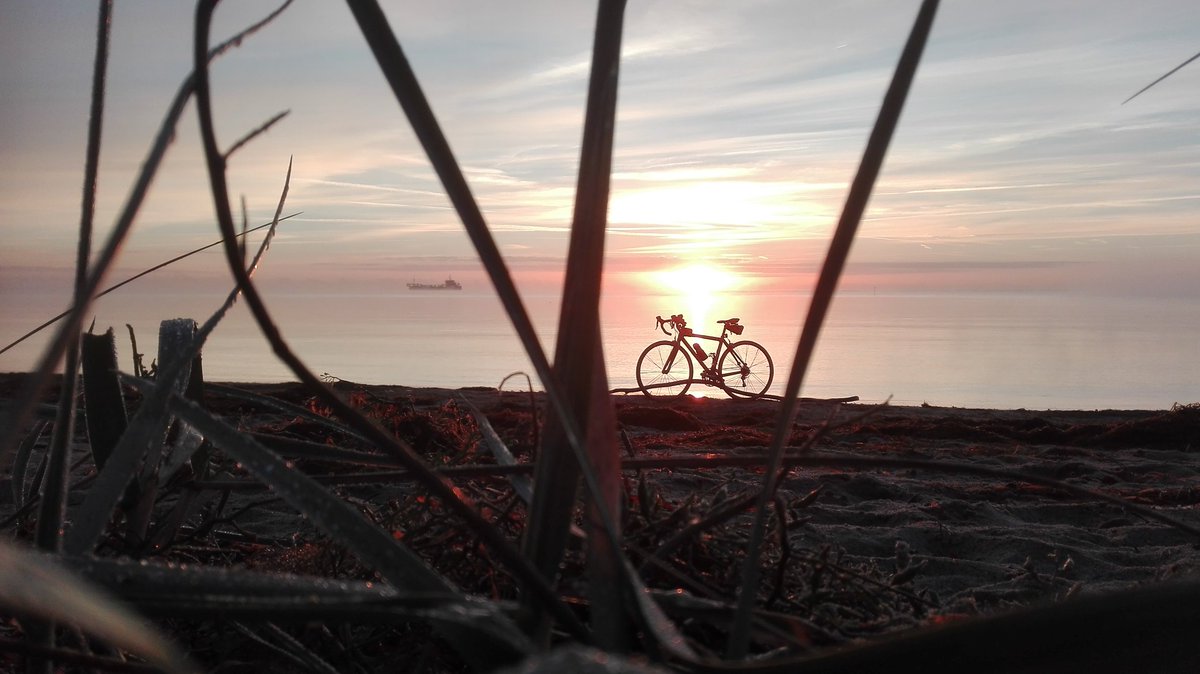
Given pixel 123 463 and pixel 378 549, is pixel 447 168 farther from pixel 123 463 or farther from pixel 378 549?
pixel 123 463

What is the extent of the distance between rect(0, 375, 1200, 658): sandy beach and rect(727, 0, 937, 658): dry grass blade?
81mm

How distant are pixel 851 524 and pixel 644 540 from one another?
227 cm

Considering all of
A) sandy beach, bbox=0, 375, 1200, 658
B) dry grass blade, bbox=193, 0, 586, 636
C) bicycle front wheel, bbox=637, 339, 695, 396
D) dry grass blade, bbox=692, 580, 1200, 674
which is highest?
bicycle front wheel, bbox=637, 339, 695, 396

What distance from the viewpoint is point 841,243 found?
494 millimetres

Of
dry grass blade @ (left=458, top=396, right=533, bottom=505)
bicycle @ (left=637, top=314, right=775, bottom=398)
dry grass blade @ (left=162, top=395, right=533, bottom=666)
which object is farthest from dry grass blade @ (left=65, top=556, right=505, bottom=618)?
bicycle @ (left=637, top=314, right=775, bottom=398)

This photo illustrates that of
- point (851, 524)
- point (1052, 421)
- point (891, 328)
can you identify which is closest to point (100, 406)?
point (851, 524)

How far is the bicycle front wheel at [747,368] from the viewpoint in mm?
12039

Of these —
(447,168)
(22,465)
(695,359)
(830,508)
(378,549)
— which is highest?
(695,359)

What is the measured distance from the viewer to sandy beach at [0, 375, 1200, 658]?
849 millimetres

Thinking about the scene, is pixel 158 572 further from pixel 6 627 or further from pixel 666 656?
pixel 6 627

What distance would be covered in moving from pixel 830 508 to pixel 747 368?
8.91 meters

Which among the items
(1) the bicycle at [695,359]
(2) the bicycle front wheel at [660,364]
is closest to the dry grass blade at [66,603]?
(1) the bicycle at [695,359]

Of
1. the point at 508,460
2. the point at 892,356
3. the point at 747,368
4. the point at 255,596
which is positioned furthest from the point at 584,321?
the point at 892,356

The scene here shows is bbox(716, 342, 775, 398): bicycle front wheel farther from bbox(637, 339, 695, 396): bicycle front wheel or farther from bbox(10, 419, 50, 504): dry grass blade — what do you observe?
bbox(10, 419, 50, 504): dry grass blade
